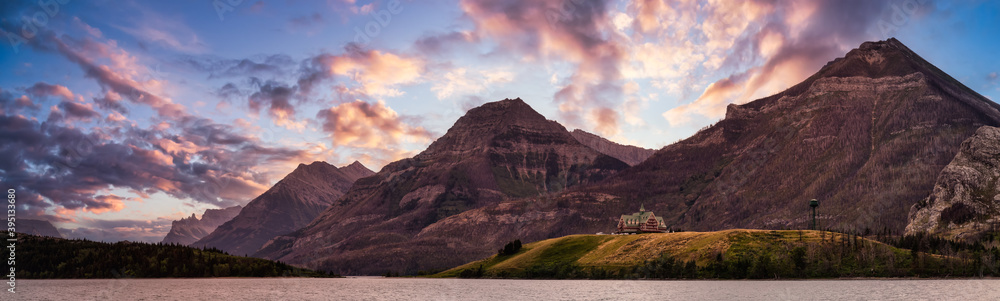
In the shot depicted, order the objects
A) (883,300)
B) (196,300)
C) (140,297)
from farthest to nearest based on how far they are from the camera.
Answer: (140,297), (196,300), (883,300)

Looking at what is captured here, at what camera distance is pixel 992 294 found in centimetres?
17238

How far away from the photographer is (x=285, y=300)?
573 ft

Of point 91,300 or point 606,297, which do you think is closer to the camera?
point 91,300

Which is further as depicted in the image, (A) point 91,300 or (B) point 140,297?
(B) point 140,297

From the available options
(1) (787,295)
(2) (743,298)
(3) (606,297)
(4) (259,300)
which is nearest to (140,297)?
(4) (259,300)

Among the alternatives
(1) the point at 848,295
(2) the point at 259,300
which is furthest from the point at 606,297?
(2) the point at 259,300

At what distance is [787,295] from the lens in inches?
7028

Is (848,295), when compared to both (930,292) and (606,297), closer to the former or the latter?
(930,292)

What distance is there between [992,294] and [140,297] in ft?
695

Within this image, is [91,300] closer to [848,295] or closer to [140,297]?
[140,297]

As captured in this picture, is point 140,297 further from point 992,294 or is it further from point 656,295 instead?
point 992,294

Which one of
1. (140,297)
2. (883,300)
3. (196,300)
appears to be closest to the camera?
(883,300)

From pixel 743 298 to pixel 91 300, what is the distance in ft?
508

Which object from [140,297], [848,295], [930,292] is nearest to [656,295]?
[848,295]
